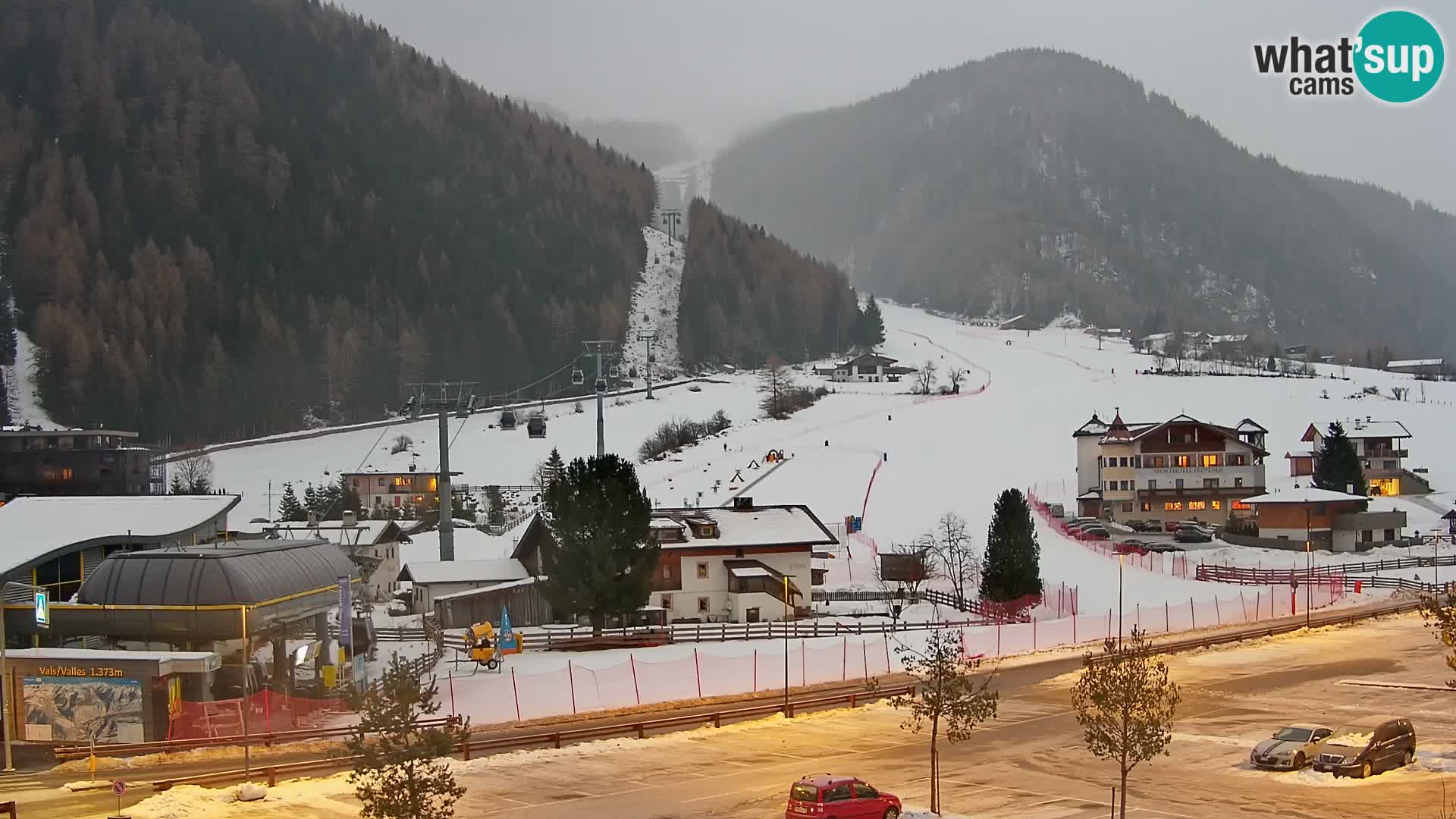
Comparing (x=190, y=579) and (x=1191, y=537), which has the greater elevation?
(x=190, y=579)

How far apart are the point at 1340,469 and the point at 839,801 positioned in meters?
67.5

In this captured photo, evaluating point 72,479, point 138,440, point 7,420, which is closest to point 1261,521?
point 72,479

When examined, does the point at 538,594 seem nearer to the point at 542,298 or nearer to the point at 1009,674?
the point at 1009,674

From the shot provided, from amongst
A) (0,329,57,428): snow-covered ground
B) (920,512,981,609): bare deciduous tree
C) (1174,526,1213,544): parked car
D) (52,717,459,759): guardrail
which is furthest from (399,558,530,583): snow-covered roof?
(0,329,57,428): snow-covered ground

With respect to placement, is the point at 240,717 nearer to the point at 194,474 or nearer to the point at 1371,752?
the point at 1371,752

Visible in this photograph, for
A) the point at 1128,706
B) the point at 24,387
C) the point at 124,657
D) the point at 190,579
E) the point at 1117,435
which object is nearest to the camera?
the point at 1128,706

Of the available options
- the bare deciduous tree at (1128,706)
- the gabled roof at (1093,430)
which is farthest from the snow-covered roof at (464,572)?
the gabled roof at (1093,430)

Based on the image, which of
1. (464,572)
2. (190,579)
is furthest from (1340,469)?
(190,579)

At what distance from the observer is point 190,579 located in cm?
3481

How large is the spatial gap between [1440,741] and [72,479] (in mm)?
84692

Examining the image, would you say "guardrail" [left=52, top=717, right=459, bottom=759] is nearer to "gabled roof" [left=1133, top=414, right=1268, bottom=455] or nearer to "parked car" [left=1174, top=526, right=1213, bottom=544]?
"parked car" [left=1174, top=526, right=1213, bottom=544]

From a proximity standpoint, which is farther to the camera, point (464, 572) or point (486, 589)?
point (464, 572)

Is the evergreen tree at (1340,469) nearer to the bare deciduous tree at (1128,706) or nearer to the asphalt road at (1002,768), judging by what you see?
the asphalt road at (1002,768)

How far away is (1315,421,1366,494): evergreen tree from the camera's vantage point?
80875 mm
